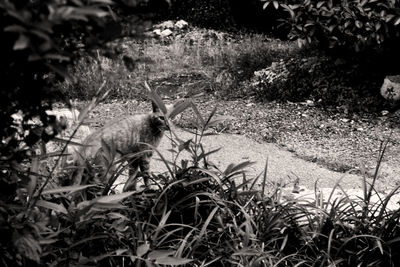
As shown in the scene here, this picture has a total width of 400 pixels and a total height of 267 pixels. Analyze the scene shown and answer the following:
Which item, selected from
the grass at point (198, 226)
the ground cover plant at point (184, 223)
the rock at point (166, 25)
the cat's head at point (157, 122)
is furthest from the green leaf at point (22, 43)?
the rock at point (166, 25)

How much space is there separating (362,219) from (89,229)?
1635 mm

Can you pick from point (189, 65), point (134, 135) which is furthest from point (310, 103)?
point (134, 135)

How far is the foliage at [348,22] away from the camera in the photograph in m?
7.21

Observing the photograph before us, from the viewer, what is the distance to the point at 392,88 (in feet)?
24.8

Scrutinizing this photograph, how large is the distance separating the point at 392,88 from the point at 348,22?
1.08 meters

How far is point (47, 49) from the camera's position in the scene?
165 centimetres

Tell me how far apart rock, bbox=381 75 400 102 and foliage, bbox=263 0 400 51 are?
0.49 m

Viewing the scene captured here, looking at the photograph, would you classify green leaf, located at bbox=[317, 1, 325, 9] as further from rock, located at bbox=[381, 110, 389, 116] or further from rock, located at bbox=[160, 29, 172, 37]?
rock, located at bbox=[160, 29, 172, 37]

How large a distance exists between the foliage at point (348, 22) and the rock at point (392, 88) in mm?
493

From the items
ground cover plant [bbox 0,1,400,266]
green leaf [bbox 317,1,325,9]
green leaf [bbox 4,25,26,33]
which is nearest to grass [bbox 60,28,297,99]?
green leaf [bbox 317,1,325,9]

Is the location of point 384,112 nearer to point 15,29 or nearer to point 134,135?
point 134,135

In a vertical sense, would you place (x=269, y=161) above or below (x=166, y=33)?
below

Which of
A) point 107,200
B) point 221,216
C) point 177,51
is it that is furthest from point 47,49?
point 177,51

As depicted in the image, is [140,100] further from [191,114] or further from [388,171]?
[388,171]
